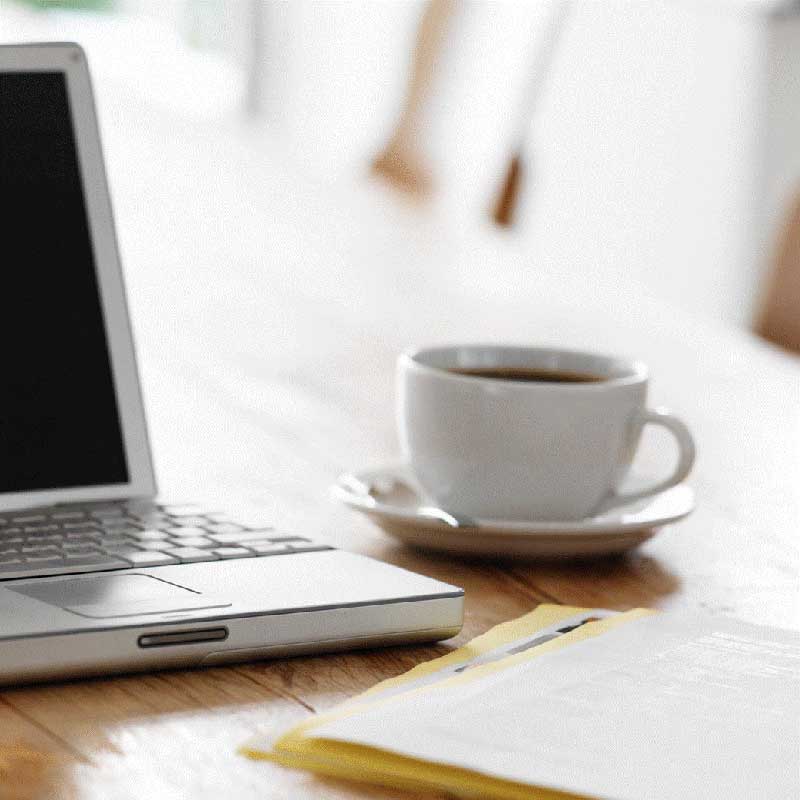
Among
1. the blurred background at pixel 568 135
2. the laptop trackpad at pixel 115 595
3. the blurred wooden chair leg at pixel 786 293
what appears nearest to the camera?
the laptop trackpad at pixel 115 595

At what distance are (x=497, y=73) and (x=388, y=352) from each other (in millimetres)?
3132

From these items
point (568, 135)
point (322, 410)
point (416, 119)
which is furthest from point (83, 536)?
point (568, 135)

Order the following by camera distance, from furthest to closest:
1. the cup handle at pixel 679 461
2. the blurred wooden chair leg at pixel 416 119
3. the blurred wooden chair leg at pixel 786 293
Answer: the blurred wooden chair leg at pixel 416 119 < the blurred wooden chair leg at pixel 786 293 < the cup handle at pixel 679 461

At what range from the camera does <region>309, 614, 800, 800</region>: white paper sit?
0.47 m

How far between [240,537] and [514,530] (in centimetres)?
14

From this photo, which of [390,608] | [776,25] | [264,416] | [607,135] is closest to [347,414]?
[264,416]

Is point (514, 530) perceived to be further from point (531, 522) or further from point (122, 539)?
point (122, 539)

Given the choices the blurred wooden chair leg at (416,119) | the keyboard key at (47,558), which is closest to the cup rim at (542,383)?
the keyboard key at (47,558)

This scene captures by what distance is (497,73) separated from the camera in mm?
4285

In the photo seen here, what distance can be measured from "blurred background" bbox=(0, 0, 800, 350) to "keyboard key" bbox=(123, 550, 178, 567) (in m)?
1.18

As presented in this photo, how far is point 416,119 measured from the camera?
130 inches

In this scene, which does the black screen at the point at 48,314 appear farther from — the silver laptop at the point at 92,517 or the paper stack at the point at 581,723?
the paper stack at the point at 581,723

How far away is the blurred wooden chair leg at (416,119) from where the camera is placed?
10.1 feet

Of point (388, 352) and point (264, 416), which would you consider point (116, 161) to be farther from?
point (264, 416)
